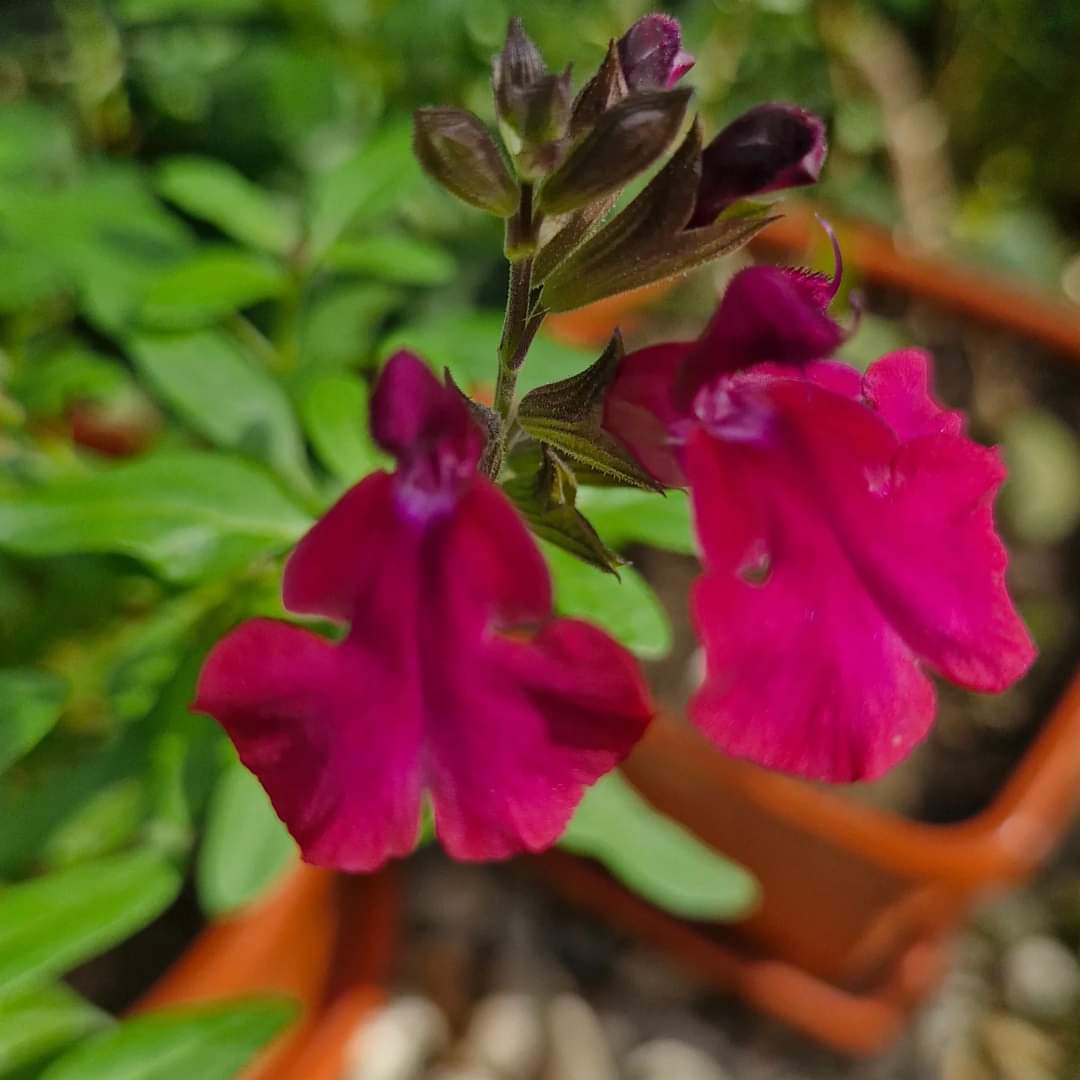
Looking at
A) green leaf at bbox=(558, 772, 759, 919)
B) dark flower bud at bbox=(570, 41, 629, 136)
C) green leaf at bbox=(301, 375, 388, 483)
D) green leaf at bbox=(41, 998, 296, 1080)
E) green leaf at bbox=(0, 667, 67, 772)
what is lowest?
green leaf at bbox=(558, 772, 759, 919)

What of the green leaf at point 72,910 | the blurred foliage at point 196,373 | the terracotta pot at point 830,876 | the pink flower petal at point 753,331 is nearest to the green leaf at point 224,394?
the blurred foliage at point 196,373

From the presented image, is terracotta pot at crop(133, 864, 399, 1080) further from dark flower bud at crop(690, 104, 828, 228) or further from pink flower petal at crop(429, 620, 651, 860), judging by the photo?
dark flower bud at crop(690, 104, 828, 228)

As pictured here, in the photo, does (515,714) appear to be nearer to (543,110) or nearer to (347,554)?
(347,554)

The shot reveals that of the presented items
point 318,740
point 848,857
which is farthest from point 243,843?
point 848,857

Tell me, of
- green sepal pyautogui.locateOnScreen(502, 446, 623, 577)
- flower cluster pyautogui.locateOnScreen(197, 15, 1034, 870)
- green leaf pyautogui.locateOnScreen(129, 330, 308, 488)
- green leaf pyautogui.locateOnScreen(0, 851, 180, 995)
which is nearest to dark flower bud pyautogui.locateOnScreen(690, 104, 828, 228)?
flower cluster pyautogui.locateOnScreen(197, 15, 1034, 870)

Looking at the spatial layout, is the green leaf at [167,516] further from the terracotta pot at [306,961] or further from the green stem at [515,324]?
the terracotta pot at [306,961]

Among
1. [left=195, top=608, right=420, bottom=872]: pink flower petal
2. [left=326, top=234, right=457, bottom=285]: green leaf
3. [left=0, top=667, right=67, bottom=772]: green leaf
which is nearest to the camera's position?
[left=195, top=608, right=420, bottom=872]: pink flower petal
